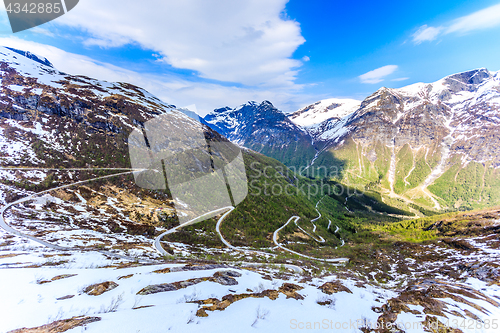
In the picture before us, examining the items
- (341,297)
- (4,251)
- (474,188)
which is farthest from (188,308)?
(474,188)

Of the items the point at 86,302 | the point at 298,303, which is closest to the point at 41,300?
the point at 86,302

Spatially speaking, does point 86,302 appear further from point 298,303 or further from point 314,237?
point 314,237

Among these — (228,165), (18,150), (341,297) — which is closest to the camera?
(341,297)

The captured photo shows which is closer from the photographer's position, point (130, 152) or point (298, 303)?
point (298, 303)

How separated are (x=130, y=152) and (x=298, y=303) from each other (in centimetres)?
5983

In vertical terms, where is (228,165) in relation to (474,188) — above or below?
above

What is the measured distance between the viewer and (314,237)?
5550cm

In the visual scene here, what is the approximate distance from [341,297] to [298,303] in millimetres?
3060

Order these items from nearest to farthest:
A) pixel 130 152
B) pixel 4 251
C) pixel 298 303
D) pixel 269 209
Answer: pixel 298 303 < pixel 4 251 < pixel 130 152 < pixel 269 209

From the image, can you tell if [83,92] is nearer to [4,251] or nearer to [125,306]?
[4,251]

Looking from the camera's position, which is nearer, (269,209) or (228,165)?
(269,209)

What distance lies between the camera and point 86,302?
661 centimetres

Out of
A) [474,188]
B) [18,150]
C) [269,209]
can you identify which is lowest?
[474,188]

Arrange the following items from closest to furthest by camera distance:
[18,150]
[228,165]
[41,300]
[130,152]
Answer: [41,300], [18,150], [130,152], [228,165]
